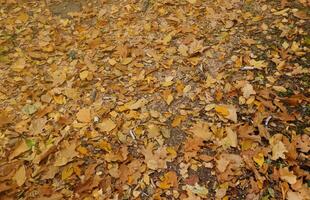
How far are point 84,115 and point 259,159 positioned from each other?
1731mm

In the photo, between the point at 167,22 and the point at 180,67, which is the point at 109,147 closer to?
the point at 180,67

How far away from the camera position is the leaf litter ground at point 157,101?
114 inches

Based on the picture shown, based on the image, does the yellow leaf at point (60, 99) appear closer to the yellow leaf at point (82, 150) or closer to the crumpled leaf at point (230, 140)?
the yellow leaf at point (82, 150)

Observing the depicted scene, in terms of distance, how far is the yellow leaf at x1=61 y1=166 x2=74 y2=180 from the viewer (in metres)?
2.99

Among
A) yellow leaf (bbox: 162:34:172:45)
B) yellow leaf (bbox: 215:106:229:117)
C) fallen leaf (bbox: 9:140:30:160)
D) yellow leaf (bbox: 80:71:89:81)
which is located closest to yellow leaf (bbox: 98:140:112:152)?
fallen leaf (bbox: 9:140:30:160)

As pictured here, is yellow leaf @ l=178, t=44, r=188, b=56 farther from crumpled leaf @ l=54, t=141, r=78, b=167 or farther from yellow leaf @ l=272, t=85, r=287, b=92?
crumpled leaf @ l=54, t=141, r=78, b=167

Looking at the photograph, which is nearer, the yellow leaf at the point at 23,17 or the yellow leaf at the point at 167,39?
the yellow leaf at the point at 167,39

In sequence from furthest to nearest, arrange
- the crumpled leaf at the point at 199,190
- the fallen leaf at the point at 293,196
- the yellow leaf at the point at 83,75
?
the yellow leaf at the point at 83,75 < the crumpled leaf at the point at 199,190 < the fallen leaf at the point at 293,196

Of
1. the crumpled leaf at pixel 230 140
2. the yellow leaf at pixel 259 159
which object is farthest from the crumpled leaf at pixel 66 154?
the yellow leaf at pixel 259 159

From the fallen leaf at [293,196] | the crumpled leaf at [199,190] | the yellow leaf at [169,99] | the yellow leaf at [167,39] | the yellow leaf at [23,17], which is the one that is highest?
the yellow leaf at [23,17]

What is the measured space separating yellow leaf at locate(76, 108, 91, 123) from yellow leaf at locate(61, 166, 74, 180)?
0.54m

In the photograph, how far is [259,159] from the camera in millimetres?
2908

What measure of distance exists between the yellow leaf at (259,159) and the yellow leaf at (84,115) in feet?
5.33

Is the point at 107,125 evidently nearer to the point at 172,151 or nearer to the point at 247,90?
the point at 172,151
